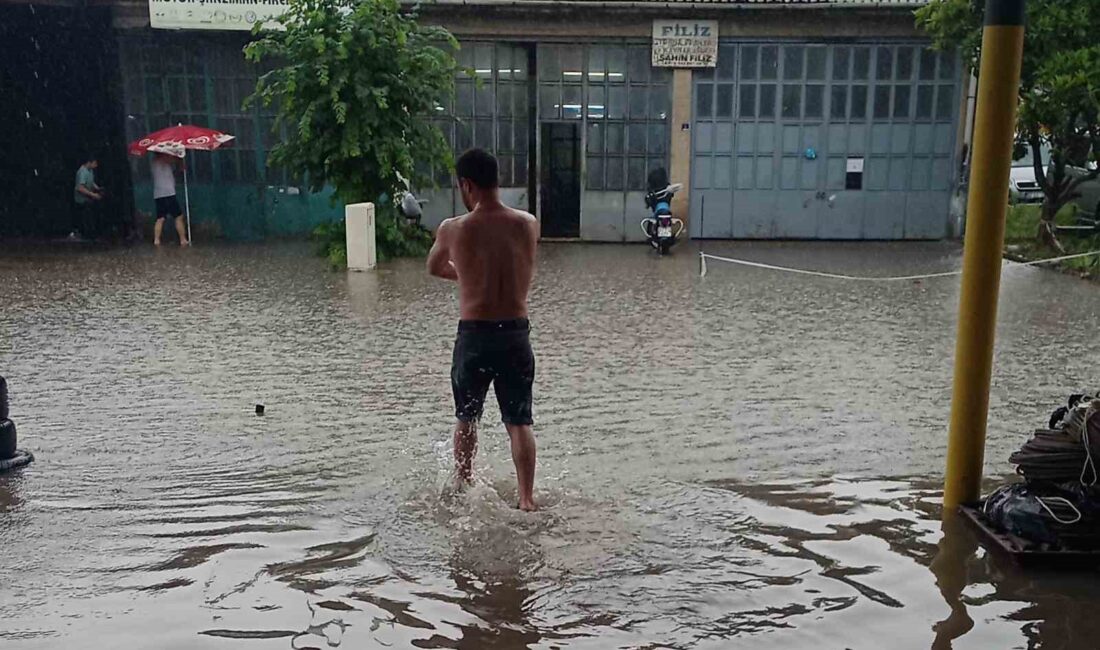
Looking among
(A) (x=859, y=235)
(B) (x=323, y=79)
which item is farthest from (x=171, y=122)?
(A) (x=859, y=235)

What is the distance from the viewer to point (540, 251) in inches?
661

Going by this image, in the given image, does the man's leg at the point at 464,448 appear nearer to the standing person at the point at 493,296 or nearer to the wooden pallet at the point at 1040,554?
the standing person at the point at 493,296

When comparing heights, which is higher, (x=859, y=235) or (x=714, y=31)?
(x=714, y=31)

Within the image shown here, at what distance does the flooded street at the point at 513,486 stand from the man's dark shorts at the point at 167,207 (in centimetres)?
668

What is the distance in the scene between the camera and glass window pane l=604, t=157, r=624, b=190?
17969 mm

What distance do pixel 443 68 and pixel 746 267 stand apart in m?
5.36

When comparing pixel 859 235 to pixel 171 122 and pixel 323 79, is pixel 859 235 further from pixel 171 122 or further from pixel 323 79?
pixel 171 122

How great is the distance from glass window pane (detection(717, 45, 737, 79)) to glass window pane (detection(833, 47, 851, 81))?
1766 mm

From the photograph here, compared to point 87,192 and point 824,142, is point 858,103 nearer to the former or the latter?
point 824,142

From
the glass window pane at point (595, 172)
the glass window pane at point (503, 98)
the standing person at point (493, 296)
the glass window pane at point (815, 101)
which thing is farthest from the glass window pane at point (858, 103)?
the standing person at point (493, 296)

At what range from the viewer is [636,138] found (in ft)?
58.7

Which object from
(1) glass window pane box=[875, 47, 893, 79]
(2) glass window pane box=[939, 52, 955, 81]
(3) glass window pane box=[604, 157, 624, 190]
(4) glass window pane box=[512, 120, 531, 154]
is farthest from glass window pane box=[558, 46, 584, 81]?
(2) glass window pane box=[939, 52, 955, 81]

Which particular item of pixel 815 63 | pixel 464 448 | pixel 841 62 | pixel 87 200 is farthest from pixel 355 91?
pixel 464 448

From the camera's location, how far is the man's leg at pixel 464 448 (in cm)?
491
